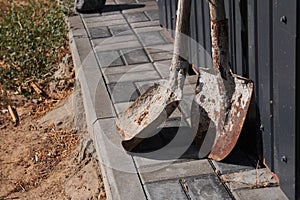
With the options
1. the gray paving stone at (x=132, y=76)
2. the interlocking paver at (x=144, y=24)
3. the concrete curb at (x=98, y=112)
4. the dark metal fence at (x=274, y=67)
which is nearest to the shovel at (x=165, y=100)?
the concrete curb at (x=98, y=112)

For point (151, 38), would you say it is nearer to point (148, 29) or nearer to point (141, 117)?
point (148, 29)

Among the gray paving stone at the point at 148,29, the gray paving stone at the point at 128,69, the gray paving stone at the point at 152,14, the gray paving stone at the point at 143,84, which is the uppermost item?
the gray paving stone at the point at 143,84

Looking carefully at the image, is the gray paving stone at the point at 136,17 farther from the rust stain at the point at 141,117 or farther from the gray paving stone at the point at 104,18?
the rust stain at the point at 141,117

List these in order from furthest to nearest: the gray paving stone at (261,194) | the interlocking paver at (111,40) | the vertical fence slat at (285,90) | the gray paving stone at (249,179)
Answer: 1. the interlocking paver at (111,40)
2. the gray paving stone at (249,179)
3. the gray paving stone at (261,194)
4. the vertical fence slat at (285,90)

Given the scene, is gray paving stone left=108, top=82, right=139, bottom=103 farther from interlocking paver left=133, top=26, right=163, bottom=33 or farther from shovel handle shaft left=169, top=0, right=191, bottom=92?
interlocking paver left=133, top=26, right=163, bottom=33

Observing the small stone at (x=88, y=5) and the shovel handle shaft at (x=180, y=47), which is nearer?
the shovel handle shaft at (x=180, y=47)

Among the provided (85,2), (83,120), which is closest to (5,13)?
(85,2)

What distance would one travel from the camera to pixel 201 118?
13.3ft

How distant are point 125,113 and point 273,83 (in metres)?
1.18

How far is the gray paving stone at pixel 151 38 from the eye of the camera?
20.2ft

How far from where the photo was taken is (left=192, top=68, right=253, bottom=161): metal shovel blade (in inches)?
148

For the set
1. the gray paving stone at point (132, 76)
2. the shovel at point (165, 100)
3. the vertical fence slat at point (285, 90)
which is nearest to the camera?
the vertical fence slat at point (285, 90)

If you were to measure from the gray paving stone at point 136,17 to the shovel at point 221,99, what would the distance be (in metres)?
3.03

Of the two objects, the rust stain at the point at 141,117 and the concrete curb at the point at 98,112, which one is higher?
the rust stain at the point at 141,117
